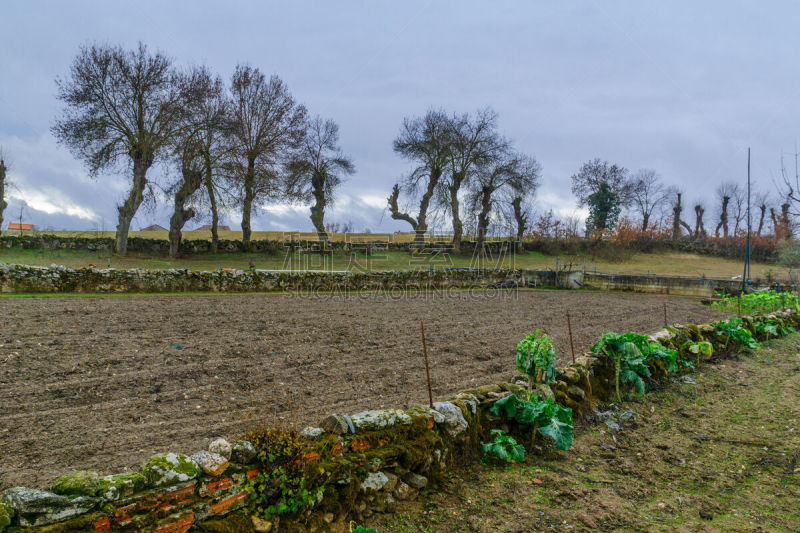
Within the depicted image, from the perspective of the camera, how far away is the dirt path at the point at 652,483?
3.10 metres

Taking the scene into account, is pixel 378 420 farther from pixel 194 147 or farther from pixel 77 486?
pixel 194 147

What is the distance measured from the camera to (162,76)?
21844 mm

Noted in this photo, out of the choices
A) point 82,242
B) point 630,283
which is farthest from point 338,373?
point 82,242

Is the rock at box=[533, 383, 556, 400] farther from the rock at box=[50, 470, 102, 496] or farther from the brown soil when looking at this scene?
the rock at box=[50, 470, 102, 496]

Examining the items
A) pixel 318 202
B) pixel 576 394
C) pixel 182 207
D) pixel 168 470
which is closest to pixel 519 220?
pixel 318 202

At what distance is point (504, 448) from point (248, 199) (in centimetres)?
2534

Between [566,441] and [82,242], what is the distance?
27523mm

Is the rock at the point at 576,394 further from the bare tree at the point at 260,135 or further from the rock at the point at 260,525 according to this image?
the bare tree at the point at 260,135

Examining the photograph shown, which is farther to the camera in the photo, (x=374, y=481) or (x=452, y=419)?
(x=452, y=419)

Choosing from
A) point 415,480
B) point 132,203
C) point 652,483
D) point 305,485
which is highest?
point 132,203

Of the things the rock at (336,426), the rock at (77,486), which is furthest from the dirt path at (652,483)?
the rock at (77,486)

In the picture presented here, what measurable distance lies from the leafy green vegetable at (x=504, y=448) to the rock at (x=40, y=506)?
3121mm

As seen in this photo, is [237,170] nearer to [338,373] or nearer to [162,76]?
[162,76]

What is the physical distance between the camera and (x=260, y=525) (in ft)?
8.80
